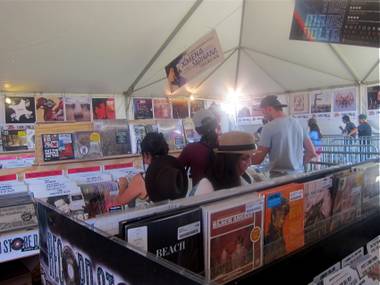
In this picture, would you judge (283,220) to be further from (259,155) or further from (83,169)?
(83,169)

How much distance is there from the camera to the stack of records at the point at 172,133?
3014 millimetres

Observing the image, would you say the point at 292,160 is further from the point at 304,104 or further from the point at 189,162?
the point at 304,104

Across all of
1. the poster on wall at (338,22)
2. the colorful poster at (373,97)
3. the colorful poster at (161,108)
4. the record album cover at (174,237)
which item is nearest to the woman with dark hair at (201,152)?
the record album cover at (174,237)

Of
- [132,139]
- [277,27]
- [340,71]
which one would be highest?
[277,27]

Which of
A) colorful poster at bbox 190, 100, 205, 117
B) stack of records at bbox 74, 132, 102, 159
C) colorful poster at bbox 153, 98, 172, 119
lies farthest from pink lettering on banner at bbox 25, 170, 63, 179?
colorful poster at bbox 190, 100, 205, 117

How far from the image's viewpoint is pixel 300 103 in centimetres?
855

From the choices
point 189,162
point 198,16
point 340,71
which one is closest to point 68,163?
point 189,162

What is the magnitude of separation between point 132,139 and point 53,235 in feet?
6.40

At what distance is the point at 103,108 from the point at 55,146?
4688 mm

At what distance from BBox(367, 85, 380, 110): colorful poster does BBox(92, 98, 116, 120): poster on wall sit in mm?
5587

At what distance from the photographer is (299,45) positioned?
618 centimetres

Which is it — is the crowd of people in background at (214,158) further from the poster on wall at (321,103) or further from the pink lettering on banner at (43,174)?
the poster on wall at (321,103)

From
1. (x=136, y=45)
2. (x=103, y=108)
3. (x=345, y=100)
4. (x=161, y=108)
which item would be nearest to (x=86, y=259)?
(x=136, y=45)

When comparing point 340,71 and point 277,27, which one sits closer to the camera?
point 277,27
